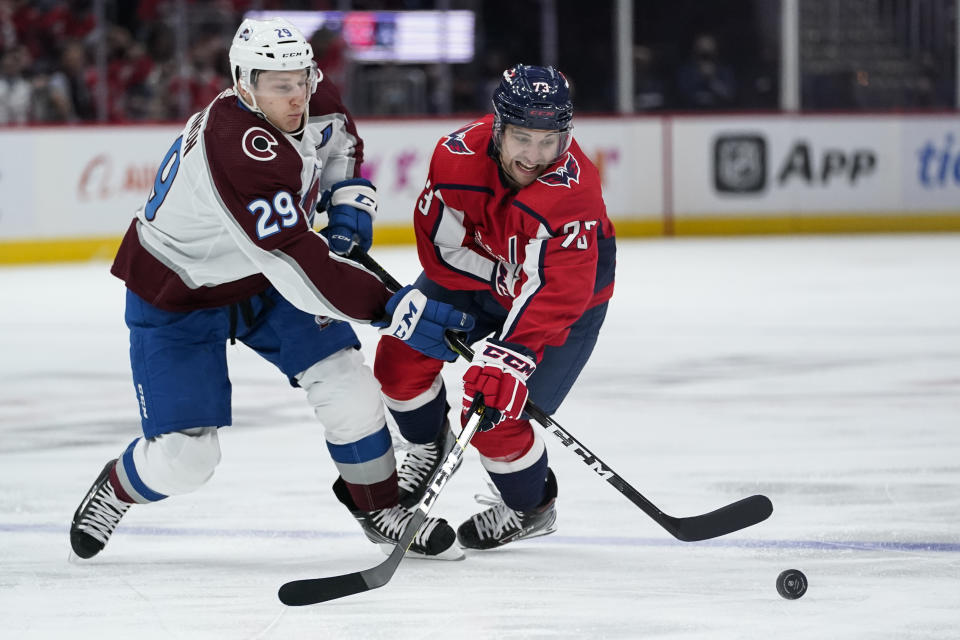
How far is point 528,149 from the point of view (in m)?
2.54

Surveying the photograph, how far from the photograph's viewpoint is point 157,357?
2639mm

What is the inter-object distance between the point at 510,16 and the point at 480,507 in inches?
313

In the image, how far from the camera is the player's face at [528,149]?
8.31 feet

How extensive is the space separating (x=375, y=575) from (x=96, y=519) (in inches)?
24.2

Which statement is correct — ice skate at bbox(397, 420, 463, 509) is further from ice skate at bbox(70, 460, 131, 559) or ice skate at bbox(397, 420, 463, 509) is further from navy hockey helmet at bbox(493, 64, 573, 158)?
navy hockey helmet at bbox(493, 64, 573, 158)

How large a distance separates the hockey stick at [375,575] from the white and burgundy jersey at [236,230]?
268 millimetres

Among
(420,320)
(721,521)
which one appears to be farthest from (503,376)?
(721,521)

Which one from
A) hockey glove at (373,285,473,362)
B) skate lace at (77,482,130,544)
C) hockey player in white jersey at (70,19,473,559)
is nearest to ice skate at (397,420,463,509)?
hockey player in white jersey at (70,19,473,559)

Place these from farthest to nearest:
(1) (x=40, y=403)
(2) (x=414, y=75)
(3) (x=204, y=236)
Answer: (2) (x=414, y=75) < (1) (x=40, y=403) < (3) (x=204, y=236)

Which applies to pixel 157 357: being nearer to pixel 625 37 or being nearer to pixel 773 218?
pixel 773 218

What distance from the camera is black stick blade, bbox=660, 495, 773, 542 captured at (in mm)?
2707

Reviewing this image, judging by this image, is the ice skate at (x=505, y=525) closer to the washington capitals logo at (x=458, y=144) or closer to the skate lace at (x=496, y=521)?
the skate lace at (x=496, y=521)

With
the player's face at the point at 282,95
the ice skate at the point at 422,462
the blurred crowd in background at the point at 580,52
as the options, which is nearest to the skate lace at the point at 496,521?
the ice skate at the point at 422,462

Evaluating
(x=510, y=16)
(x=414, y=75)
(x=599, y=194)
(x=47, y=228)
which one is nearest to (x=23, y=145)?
(x=47, y=228)
